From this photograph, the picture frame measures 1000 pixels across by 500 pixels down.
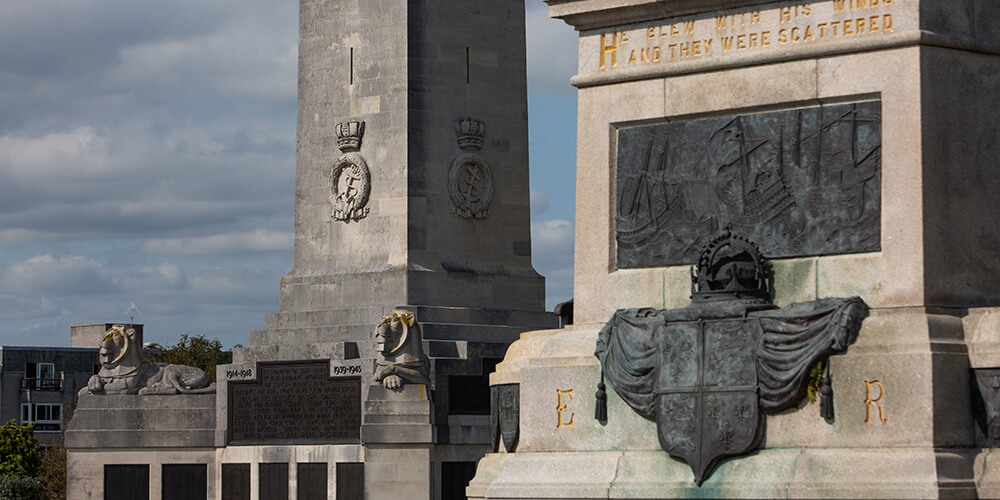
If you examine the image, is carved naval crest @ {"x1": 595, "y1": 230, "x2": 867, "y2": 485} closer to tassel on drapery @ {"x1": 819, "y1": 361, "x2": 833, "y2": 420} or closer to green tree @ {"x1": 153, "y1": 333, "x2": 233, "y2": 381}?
tassel on drapery @ {"x1": 819, "y1": 361, "x2": 833, "y2": 420}

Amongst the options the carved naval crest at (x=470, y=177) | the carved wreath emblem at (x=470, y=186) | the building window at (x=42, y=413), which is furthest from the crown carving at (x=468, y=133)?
the building window at (x=42, y=413)

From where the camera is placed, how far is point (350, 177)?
37312 mm

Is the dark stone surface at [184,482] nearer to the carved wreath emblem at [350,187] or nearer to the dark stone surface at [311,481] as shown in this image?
the dark stone surface at [311,481]

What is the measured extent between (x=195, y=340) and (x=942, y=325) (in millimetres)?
53441

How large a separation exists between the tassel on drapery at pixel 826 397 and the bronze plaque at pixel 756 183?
1.25 m

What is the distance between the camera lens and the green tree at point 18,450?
168ft

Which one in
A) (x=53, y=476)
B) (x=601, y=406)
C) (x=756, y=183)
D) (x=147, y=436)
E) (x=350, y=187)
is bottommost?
(x=53, y=476)

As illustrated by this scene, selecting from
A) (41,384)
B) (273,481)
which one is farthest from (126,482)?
(41,384)

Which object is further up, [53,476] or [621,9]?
[621,9]

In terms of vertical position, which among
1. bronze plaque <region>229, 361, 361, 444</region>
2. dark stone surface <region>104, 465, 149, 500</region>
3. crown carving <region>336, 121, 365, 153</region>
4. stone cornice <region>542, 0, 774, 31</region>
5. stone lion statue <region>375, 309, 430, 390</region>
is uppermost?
crown carving <region>336, 121, 365, 153</region>

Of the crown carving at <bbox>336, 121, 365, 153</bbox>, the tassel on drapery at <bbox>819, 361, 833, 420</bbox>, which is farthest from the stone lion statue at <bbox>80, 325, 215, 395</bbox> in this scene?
the tassel on drapery at <bbox>819, 361, 833, 420</bbox>

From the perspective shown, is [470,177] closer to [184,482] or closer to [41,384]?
[184,482]

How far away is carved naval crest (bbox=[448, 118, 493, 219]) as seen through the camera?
37.1 metres

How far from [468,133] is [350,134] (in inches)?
88.6
